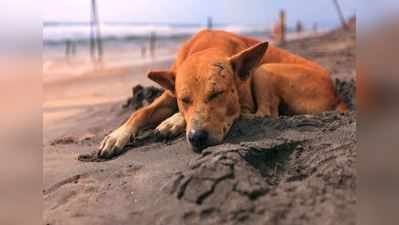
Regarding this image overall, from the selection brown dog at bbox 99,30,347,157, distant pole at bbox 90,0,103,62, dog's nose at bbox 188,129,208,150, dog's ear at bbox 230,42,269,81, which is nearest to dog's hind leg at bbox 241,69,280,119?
brown dog at bbox 99,30,347,157

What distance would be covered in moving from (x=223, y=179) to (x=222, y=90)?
0.66 m

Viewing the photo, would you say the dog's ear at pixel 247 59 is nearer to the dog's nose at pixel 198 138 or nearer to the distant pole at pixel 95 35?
the dog's nose at pixel 198 138

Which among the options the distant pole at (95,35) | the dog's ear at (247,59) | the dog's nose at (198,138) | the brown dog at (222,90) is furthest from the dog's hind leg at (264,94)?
the distant pole at (95,35)

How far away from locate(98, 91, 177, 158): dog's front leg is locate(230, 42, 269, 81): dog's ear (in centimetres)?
36

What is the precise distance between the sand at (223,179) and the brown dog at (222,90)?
0.08m

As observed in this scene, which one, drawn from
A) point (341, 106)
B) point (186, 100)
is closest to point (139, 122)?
point (186, 100)

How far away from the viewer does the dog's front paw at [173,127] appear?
2035 mm

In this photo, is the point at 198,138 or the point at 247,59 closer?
the point at 198,138

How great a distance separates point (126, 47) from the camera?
4.47m

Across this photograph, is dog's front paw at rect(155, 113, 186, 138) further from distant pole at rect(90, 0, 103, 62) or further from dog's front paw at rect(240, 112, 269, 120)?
distant pole at rect(90, 0, 103, 62)

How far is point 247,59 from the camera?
6.76 feet

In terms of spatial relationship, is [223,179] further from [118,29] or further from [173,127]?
[118,29]
